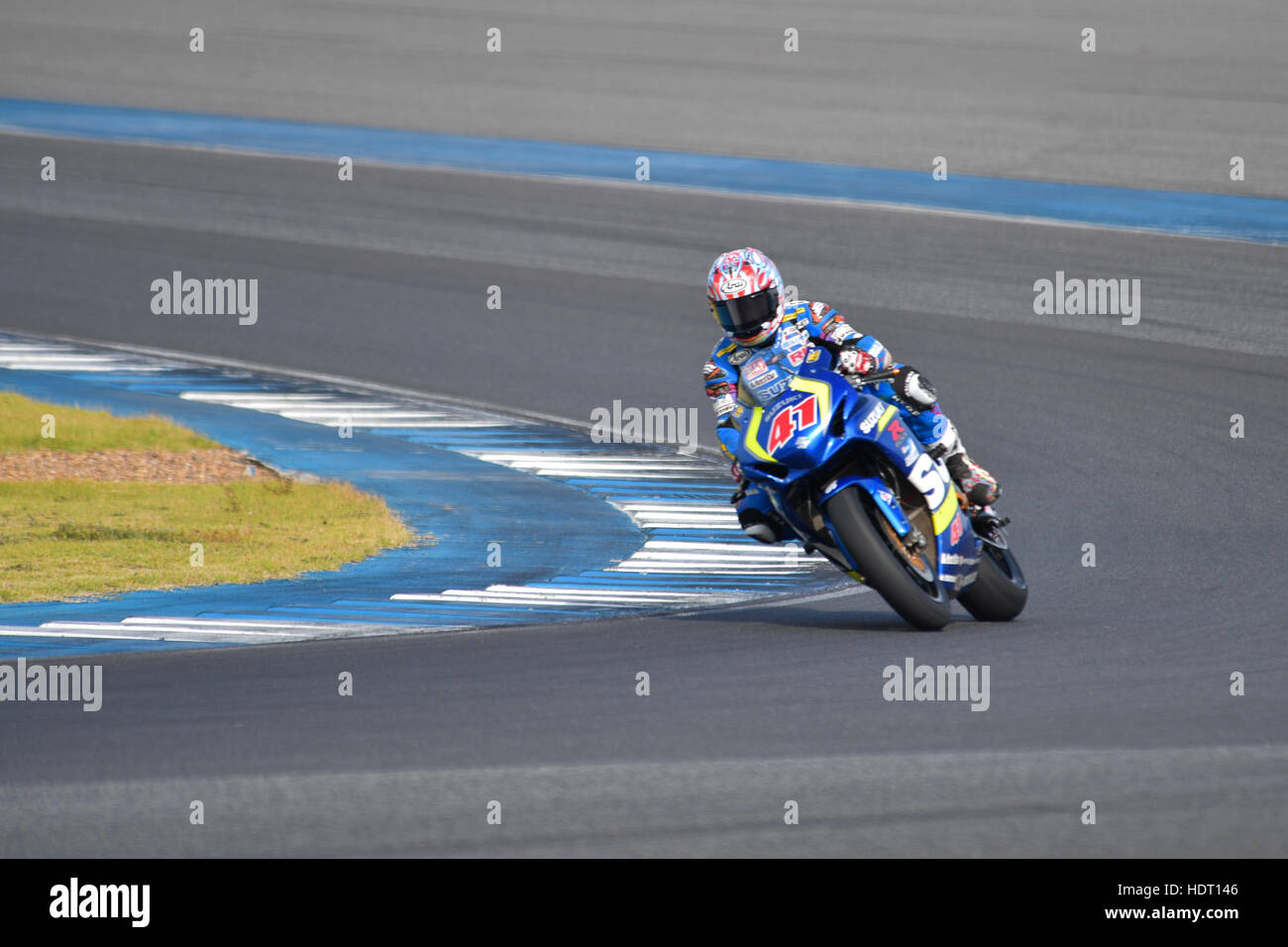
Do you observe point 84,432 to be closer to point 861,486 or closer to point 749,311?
point 749,311

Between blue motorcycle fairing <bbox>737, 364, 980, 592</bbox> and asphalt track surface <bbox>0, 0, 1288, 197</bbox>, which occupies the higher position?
asphalt track surface <bbox>0, 0, 1288, 197</bbox>

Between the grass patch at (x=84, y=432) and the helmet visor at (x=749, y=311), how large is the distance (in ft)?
20.4

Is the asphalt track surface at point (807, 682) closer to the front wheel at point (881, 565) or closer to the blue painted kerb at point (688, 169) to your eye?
the front wheel at point (881, 565)

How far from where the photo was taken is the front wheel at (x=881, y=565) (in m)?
7.90

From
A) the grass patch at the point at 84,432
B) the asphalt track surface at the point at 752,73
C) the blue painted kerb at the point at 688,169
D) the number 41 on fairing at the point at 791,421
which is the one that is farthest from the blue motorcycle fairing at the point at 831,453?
the asphalt track surface at the point at 752,73

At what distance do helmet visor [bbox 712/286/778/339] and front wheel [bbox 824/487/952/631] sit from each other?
0.84 metres

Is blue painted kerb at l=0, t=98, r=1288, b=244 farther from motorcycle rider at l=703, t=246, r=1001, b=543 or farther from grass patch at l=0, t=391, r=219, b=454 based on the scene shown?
motorcycle rider at l=703, t=246, r=1001, b=543

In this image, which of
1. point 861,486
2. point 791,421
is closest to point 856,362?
point 791,421

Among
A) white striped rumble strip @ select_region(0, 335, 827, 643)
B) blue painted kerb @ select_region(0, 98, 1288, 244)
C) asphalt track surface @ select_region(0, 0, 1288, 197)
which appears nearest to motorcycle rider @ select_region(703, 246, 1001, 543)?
white striped rumble strip @ select_region(0, 335, 827, 643)

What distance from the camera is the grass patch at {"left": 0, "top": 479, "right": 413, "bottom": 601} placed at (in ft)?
32.3

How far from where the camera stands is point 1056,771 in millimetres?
6078
